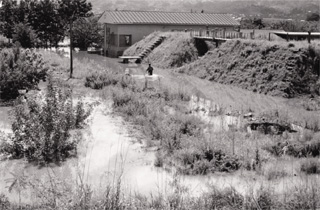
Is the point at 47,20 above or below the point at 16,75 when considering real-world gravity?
above

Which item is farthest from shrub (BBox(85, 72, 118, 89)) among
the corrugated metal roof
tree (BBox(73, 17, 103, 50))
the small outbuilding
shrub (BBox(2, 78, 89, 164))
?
tree (BBox(73, 17, 103, 50))

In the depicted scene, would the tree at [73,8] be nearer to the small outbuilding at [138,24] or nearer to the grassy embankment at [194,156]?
the small outbuilding at [138,24]

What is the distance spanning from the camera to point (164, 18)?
45969 mm

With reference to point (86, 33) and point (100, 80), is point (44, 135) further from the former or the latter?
point (86, 33)

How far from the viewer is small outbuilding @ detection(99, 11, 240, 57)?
44.0 meters

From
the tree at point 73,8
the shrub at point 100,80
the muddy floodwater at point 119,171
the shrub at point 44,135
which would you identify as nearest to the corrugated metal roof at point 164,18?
the tree at point 73,8

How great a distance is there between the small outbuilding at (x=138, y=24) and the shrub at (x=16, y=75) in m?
26.7

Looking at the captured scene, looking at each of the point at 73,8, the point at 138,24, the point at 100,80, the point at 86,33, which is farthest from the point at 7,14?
the point at 100,80

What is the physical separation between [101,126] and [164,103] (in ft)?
14.8

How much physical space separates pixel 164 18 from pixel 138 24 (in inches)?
137

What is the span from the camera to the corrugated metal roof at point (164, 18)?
44156 mm

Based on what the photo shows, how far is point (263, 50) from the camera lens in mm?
22656

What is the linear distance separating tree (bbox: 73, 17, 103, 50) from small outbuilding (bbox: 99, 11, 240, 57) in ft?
6.67

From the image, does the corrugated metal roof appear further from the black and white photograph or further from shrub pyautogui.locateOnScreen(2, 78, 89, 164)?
shrub pyautogui.locateOnScreen(2, 78, 89, 164)
